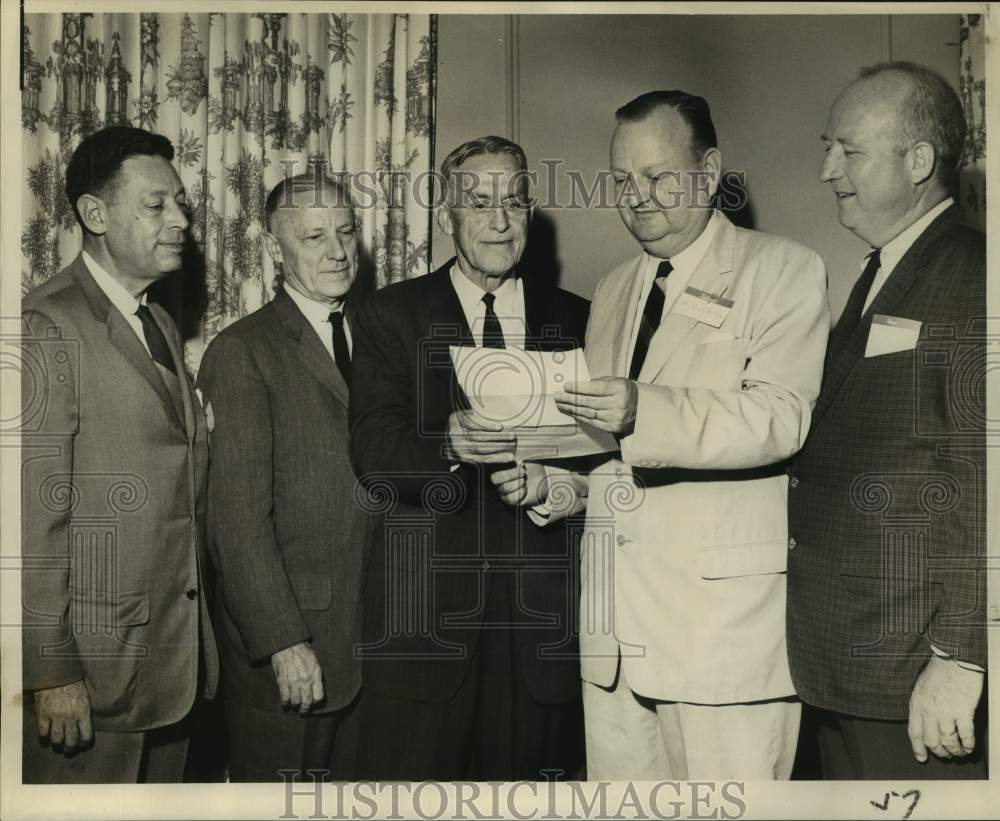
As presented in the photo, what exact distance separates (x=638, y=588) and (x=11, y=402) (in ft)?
5.82

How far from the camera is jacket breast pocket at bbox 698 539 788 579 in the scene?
278cm

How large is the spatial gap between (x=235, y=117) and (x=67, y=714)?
1680 mm

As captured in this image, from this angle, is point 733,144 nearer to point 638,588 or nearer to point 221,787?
point 638,588

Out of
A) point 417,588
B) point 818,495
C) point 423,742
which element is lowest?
point 423,742

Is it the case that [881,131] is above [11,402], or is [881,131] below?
above

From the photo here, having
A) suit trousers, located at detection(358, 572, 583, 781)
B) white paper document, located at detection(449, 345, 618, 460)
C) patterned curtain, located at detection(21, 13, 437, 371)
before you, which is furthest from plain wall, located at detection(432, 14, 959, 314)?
suit trousers, located at detection(358, 572, 583, 781)

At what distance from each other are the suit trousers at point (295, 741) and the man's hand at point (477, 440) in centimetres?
72

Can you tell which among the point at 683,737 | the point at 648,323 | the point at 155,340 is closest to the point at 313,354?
the point at 155,340

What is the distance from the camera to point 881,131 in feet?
9.37

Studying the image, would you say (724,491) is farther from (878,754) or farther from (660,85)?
(660,85)

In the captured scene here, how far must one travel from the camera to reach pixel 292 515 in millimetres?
2865

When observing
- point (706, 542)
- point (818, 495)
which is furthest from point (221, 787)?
point (818, 495)

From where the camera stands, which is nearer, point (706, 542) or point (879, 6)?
point (706, 542)

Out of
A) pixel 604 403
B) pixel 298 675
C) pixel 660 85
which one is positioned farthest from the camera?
pixel 660 85
